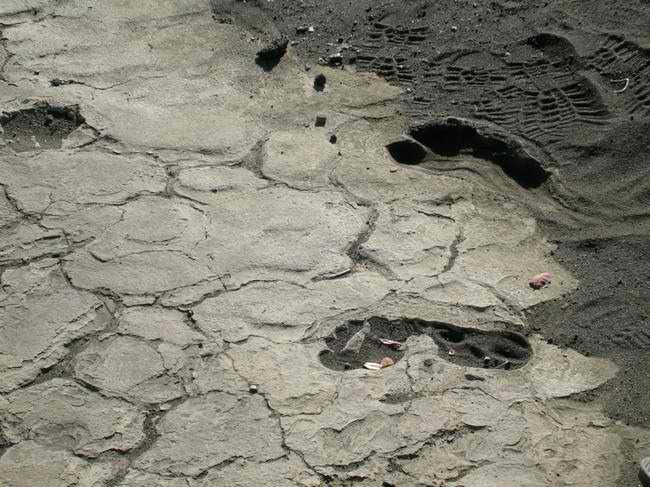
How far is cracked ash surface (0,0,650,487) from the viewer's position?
8.31 ft

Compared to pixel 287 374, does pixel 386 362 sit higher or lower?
higher

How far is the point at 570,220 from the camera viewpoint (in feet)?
11.4

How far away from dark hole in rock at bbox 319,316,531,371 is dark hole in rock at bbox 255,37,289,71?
5.71ft

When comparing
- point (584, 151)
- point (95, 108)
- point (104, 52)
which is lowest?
point (95, 108)

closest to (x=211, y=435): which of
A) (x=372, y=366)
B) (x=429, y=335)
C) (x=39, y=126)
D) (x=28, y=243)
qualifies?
(x=372, y=366)

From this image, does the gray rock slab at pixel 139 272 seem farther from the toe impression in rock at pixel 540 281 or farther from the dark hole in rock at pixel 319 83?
the dark hole in rock at pixel 319 83

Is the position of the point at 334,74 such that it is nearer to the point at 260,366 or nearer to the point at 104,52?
the point at 104,52

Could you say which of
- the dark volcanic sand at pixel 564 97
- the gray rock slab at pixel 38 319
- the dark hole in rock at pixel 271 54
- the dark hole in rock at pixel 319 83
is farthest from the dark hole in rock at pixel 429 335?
the dark hole in rock at pixel 271 54

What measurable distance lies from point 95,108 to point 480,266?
5.91ft

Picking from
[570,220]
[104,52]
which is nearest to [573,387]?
[570,220]

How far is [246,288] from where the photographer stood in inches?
120

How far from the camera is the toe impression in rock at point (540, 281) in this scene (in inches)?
125

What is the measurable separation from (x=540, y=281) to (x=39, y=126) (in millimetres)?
2138

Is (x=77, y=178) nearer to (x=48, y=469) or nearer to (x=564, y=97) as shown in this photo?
(x=48, y=469)
